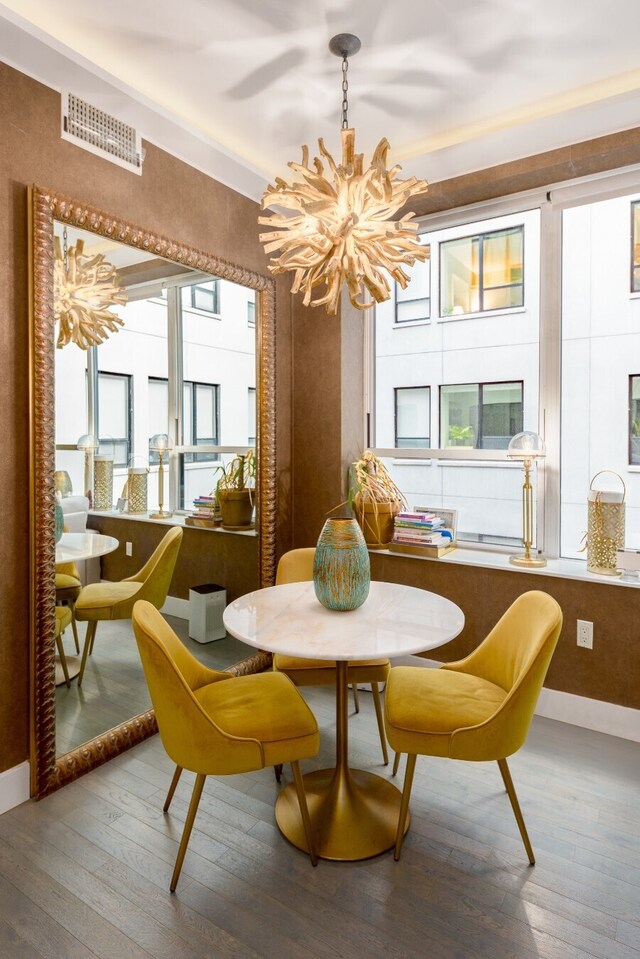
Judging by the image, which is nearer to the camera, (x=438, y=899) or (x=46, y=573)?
(x=438, y=899)

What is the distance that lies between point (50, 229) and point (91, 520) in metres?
1.11

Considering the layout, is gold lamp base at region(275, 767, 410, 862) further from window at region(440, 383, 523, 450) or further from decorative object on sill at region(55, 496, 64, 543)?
window at region(440, 383, 523, 450)

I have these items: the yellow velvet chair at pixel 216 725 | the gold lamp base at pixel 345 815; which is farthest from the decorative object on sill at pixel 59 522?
the gold lamp base at pixel 345 815

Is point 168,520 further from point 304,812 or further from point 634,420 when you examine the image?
point 634,420

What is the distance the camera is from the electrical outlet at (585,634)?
267 cm

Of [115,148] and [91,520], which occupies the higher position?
[115,148]

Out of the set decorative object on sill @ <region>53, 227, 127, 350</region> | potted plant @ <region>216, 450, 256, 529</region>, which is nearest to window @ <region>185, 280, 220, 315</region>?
decorative object on sill @ <region>53, 227, 127, 350</region>

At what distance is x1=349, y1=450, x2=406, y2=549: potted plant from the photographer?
10.6ft

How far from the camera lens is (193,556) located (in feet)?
9.37

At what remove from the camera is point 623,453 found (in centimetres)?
284

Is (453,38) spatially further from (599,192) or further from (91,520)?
(91,520)

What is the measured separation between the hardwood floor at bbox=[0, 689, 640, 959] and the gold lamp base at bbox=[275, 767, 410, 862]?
45mm

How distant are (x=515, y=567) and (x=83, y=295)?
91.4 inches

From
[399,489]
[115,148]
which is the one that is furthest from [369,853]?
[115,148]
